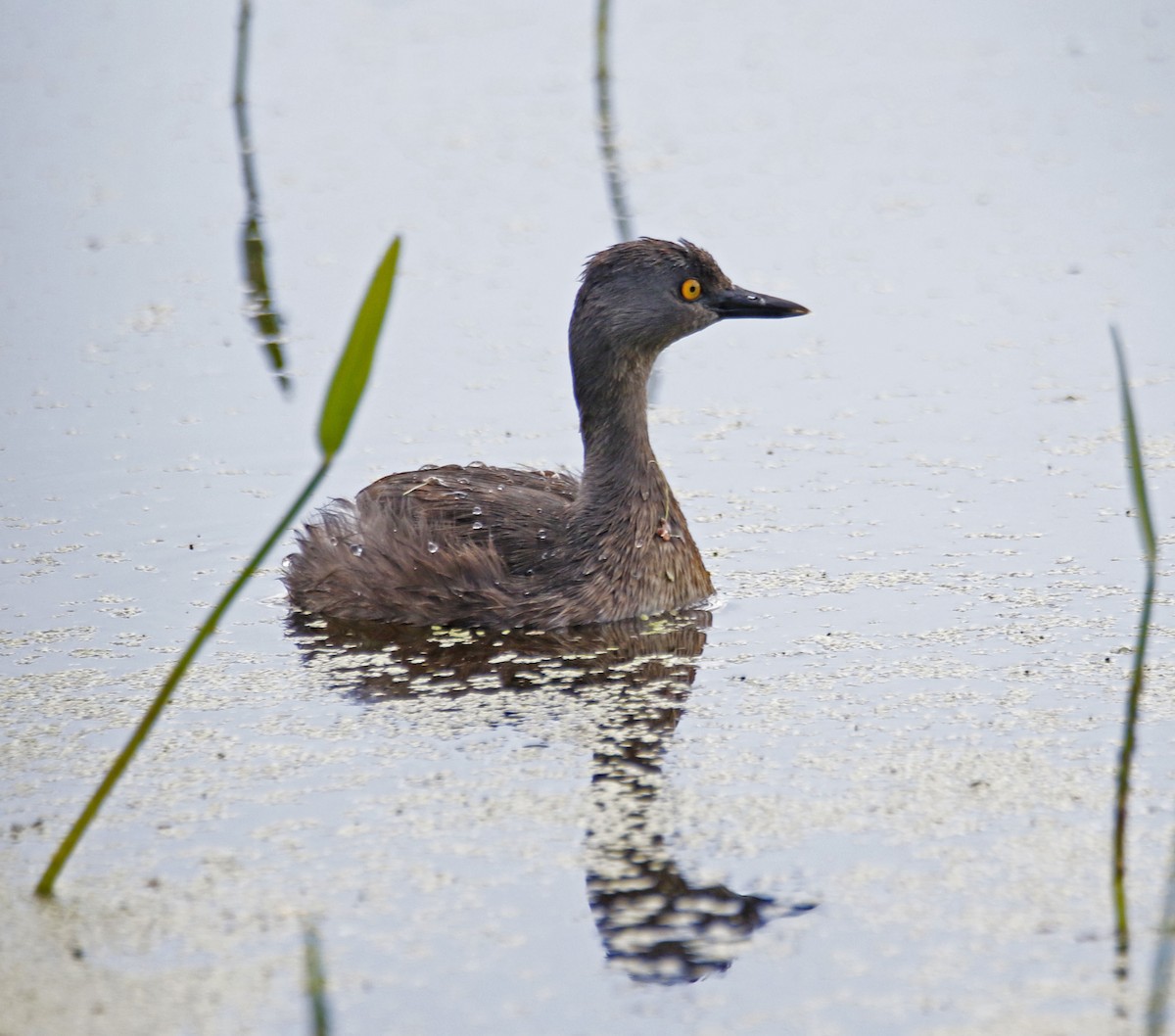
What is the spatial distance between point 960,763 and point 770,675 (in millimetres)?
912

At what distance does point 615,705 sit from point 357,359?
223 centimetres

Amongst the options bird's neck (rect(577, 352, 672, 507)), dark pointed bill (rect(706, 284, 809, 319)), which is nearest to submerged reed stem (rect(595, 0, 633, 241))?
dark pointed bill (rect(706, 284, 809, 319))

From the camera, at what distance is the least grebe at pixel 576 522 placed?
21.7 ft

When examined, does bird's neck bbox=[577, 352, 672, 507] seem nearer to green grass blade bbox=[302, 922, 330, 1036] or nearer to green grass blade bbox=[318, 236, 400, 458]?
green grass blade bbox=[302, 922, 330, 1036]

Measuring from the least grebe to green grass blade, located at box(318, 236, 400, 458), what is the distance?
8.91 feet

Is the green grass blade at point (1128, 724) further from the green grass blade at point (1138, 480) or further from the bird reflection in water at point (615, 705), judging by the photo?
the bird reflection in water at point (615, 705)

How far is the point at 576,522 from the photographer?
6789 mm

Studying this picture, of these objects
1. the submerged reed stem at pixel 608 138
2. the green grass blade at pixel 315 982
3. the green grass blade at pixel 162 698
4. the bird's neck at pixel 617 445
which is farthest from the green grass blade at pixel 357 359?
the submerged reed stem at pixel 608 138

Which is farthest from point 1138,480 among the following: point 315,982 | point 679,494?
point 679,494

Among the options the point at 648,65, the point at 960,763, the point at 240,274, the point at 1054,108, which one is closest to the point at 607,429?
the point at 960,763

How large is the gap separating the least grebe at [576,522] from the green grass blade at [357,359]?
107 inches

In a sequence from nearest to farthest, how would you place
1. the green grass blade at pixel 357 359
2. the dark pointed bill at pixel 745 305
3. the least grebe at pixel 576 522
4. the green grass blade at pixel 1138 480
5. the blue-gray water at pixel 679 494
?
the green grass blade at pixel 357 359 < the green grass blade at pixel 1138 480 < the blue-gray water at pixel 679 494 < the least grebe at pixel 576 522 < the dark pointed bill at pixel 745 305

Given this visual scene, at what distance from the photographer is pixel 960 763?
5.22 metres

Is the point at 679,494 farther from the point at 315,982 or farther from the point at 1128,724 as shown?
the point at 315,982
